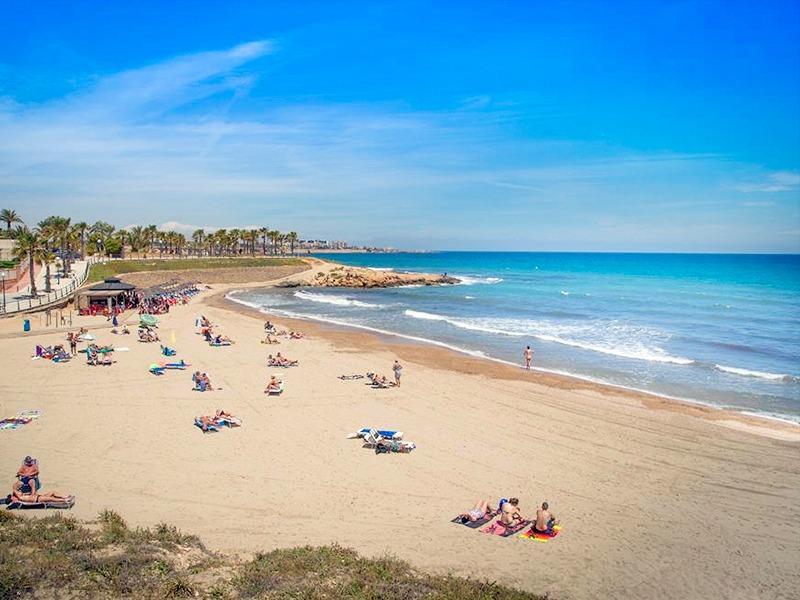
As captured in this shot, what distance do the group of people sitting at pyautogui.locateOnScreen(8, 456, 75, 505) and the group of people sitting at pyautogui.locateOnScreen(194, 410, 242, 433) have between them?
4526mm

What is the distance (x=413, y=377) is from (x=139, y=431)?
34.9 feet

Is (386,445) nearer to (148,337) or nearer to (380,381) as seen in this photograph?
(380,381)

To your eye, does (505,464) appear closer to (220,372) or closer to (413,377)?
(413,377)

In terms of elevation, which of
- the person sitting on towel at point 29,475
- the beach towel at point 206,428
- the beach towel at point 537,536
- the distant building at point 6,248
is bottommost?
the beach towel at point 537,536

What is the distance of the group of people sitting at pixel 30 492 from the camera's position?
10.2 m

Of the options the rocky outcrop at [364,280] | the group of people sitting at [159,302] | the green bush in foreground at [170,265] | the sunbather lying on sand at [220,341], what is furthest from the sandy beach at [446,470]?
the rocky outcrop at [364,280]

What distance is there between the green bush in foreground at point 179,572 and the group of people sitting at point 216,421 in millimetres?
6374

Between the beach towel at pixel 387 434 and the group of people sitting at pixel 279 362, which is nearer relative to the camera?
the beach towel at pixel 387 434

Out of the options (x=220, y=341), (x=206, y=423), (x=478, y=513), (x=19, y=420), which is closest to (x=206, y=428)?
(x=206, y=423)

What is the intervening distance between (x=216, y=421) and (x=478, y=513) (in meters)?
8.13

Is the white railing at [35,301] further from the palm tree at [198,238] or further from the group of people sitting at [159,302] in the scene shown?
the palm tree at [198,238]

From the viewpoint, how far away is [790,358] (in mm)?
28172

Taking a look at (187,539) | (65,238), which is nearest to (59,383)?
(187,539)

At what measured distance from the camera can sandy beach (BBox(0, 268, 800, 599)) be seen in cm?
932
